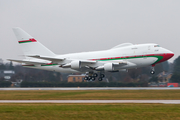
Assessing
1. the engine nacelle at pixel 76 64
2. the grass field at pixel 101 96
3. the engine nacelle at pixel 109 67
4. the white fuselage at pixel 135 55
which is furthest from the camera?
the engine nacelle at pixel 76 64

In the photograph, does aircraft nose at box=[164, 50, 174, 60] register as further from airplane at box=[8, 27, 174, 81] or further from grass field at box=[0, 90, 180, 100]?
grass field at box=[0, 90, 180, 100]

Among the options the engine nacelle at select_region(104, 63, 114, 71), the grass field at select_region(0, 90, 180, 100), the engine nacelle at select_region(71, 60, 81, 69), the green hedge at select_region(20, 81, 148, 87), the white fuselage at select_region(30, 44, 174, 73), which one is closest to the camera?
the grass field at select_region(0, 90, 180, 100)

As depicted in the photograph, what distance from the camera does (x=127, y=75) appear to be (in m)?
75.9

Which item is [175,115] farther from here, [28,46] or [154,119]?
[28,46]

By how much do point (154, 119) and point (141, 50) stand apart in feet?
80.5

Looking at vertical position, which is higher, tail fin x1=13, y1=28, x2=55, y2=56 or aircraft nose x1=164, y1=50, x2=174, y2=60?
tail fin x1=13, y1=28, x2=55, y2=56

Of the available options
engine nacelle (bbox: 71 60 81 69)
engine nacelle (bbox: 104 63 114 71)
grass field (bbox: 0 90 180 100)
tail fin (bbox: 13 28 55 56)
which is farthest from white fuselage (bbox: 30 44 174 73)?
→ tail fin (bbox: 13 28 55 56)

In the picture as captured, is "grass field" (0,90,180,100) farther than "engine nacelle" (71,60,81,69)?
No

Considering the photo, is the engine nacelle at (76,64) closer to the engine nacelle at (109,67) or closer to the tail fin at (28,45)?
the engine nacelle at (109,67)

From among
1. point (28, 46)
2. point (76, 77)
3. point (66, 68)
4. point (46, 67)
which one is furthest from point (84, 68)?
point (76, 77)

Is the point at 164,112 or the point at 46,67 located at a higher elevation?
the point at 46,67

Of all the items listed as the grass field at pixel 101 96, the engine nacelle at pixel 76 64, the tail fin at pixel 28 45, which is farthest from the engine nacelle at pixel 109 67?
the tail fin at pixel 28 45

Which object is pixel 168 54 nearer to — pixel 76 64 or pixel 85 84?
pixel 76 64

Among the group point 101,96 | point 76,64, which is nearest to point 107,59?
point 76,64
